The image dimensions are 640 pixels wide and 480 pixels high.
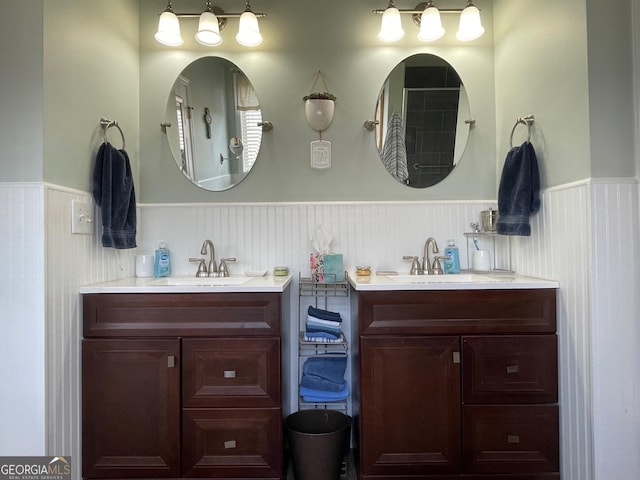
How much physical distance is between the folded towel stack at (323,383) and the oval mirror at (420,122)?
1051 mm

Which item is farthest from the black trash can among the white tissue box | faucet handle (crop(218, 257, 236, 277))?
faucet handle (crop(218, 257, 236, 277))

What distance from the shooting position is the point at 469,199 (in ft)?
7.11

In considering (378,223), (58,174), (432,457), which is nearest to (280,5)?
(378,223)

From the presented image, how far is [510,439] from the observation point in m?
1.56

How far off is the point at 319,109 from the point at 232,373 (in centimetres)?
135

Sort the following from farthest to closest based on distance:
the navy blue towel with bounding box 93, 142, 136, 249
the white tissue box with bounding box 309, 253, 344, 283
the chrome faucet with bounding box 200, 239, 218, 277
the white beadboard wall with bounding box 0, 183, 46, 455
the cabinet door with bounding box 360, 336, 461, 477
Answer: the chrome faucet with bounding box 200, 239, 218, 277 < the white tissue box with bounding box 309, 253, 344, 283 < the navy blue towel with bounding box 93, 142, 136, 249 < the cabinet door with bounding box 360, 336, 461, 477 < the white beadboard wall with bounding box 0, 183, 46, 455

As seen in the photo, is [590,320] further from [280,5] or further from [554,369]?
[280,5]

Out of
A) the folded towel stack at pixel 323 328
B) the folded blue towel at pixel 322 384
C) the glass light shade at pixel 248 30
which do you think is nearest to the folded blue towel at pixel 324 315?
the folded towel stack at pixel 323 328

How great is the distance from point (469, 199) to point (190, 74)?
65.6 inches

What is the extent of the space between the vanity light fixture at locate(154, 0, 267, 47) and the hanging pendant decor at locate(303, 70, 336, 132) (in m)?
0.40

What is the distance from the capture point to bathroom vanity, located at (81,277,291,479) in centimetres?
156

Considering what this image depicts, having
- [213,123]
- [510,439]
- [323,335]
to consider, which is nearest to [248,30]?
[213,123]

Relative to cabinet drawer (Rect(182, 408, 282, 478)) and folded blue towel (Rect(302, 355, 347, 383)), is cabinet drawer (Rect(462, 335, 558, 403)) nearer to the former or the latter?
folded blue towel (Rect(302, 355, 347, 383))

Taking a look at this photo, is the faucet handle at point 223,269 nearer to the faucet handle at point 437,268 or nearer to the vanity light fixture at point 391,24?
the faucet handle at point 437,268
